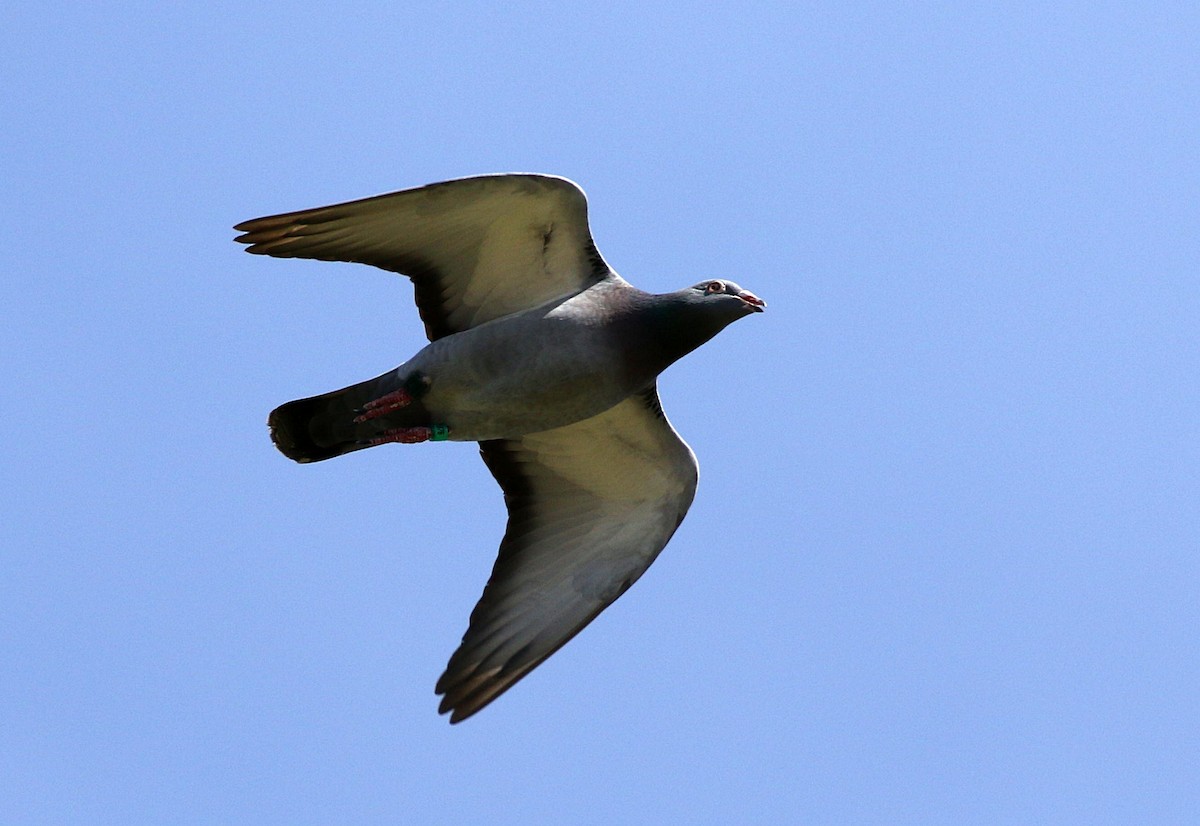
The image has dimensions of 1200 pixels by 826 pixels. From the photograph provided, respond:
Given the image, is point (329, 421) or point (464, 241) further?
point (329, 421)

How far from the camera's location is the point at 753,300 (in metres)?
13.6

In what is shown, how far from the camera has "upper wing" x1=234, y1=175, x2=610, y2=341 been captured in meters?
12.5

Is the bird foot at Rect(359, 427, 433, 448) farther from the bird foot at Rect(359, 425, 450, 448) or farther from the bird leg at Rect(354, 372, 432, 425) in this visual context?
the bird leg at Rect(354, 372, 432, 425)

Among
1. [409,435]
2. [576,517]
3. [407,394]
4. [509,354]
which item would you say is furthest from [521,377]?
[576,517]

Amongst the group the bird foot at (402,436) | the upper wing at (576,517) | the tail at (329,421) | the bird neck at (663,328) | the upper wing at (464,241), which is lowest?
the upper wing at (576,517)

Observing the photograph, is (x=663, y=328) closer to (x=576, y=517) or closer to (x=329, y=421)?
(x=576, y=517)

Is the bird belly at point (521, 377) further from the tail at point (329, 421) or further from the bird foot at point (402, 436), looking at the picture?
the tail at point (329, 421)

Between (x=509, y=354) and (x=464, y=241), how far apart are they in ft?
3.54

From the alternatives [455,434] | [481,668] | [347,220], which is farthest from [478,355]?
[481,668]

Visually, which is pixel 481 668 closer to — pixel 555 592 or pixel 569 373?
pixel 555 592

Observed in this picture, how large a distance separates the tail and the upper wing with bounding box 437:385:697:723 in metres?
1.63

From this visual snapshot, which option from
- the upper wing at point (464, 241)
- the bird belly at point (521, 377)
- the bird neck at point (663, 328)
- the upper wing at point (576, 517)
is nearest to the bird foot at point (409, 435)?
the bird belly at point (521, 377)

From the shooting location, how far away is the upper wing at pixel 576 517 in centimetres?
1346

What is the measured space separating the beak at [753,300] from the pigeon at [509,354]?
2 centimetres
